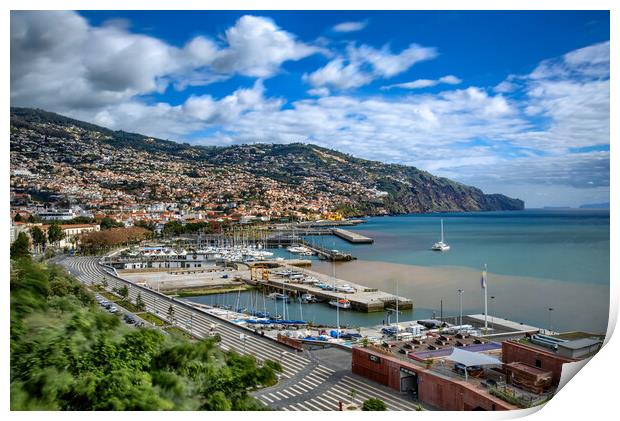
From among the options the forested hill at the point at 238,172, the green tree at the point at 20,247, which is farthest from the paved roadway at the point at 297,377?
the forested hill at the point at 238,172

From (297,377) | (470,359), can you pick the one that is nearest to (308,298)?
(297,377)

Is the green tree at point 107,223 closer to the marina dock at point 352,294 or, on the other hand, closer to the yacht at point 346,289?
the marina dock at point 352,294

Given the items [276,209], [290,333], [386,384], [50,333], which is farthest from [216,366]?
[276,209]

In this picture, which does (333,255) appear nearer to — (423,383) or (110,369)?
(423,383)

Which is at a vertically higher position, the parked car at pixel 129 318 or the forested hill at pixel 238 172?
the forested hill at pixel 238 172

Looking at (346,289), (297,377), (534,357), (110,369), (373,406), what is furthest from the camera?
(346,289)

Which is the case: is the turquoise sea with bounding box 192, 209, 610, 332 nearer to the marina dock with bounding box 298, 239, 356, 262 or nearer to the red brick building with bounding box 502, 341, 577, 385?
the marina dock with bounding box 298, 239, 356, 262
